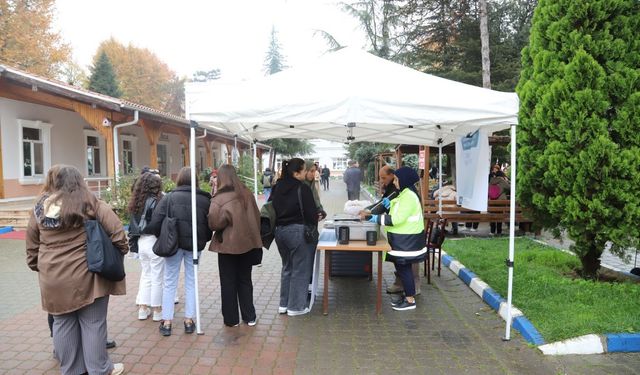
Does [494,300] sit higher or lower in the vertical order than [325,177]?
lower

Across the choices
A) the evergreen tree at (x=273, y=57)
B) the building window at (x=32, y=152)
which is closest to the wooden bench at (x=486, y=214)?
the building window at (x=32, y=152)

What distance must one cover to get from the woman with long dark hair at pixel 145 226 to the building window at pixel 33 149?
411 inches

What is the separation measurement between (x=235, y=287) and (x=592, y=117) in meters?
4.40

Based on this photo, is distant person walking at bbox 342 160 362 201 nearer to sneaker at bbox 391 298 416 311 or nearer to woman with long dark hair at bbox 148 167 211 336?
sneaker at bbox 391 298 416 311

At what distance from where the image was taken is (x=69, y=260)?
2.97m

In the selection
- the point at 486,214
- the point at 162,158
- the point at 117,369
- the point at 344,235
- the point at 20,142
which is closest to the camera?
the point at 117,369

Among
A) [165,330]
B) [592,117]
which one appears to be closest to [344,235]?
[165,330]

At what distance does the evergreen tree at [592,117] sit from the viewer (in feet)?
15.8

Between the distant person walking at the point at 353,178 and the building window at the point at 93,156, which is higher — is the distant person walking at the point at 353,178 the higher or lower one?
the lower one

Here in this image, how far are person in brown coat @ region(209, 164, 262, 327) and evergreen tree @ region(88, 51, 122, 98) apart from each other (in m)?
32.1

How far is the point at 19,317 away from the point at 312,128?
4248 millimetres

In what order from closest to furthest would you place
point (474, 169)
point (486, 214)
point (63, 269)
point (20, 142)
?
point (63, 269) < point (474, 169) < point (486, 214) < point (20, 142)

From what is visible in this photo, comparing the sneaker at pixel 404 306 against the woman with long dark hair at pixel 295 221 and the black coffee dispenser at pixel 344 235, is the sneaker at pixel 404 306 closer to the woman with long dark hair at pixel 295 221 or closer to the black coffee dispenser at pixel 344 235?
the black coffee dispenser at pixel 344 235

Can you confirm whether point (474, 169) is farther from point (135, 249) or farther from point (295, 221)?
point (135, 249)
